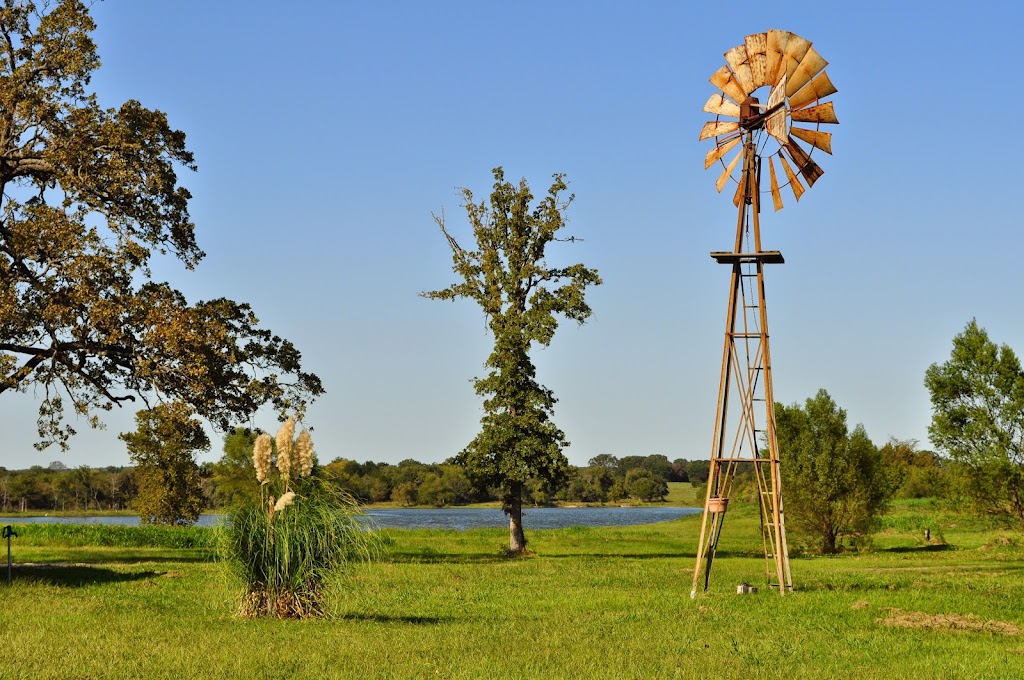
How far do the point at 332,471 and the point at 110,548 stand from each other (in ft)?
89.4

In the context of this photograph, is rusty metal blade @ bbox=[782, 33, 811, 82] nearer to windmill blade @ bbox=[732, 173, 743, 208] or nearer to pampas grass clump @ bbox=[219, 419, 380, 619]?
windmill blade @ bbox=[732, 173, 743, 208]

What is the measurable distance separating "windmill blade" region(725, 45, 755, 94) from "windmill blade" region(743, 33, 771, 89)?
0.08 m

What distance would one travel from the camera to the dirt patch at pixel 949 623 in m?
14.9

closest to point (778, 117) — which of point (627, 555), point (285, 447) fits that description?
point (285, 447)

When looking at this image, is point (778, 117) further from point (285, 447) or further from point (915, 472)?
point (915, 472)

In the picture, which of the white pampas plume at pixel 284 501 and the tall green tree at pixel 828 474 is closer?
the white pampas plume at pixel 284 501

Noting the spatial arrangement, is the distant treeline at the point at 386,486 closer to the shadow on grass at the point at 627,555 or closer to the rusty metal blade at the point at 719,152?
the shadow on grass at the point at 627,555

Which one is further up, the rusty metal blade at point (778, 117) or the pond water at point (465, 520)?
the rusty metal blade at point (778, 117)

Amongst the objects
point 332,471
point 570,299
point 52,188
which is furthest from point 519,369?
point 332,471

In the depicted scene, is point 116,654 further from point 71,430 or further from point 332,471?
point 71,430

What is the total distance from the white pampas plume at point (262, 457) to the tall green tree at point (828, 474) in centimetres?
2949

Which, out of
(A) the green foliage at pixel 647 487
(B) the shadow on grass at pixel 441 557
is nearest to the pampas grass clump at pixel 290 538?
(B) the shadow on grass at pixel 441 557

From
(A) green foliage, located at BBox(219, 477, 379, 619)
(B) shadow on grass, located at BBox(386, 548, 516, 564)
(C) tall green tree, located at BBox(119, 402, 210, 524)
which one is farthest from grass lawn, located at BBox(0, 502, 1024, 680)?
(C) tall green tree, located at BBox(119, 402, 210, 524)

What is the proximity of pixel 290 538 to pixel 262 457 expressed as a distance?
3.88 feet
